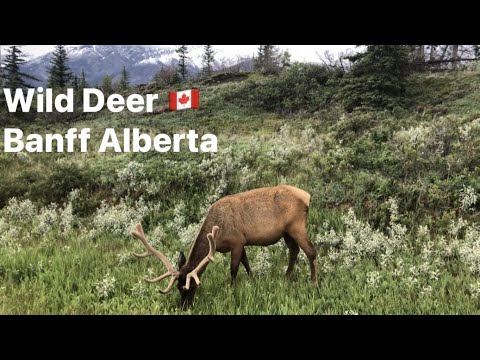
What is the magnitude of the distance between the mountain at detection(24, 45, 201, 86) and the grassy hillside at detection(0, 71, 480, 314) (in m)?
1.12

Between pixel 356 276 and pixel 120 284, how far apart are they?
3.42 meters

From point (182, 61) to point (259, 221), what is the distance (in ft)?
14.9

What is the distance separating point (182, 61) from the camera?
31.8 ft

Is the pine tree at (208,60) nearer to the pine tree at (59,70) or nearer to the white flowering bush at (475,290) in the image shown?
the pine tree at (59,70)

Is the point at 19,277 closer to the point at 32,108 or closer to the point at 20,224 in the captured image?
the point at 20,224

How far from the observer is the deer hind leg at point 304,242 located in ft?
21.7

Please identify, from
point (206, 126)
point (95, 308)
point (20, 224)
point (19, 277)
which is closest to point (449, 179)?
point (206, 126)

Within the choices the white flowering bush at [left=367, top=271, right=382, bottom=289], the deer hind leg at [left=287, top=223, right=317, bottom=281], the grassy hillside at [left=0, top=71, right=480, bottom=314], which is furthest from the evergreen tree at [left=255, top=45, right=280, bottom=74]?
the white flowering bush at [left=367, top=271, right=382, bottom=289]

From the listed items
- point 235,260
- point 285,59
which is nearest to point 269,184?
point 235,260

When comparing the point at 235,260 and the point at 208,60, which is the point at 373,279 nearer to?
the point at 235,260

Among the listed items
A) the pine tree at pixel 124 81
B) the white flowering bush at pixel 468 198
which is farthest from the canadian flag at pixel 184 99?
the white flowering bush at pixel 468 198

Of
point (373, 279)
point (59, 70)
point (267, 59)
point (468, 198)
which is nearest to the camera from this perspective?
point (373, 279)

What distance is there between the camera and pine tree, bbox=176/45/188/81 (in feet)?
30.3

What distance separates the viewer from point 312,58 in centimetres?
946
